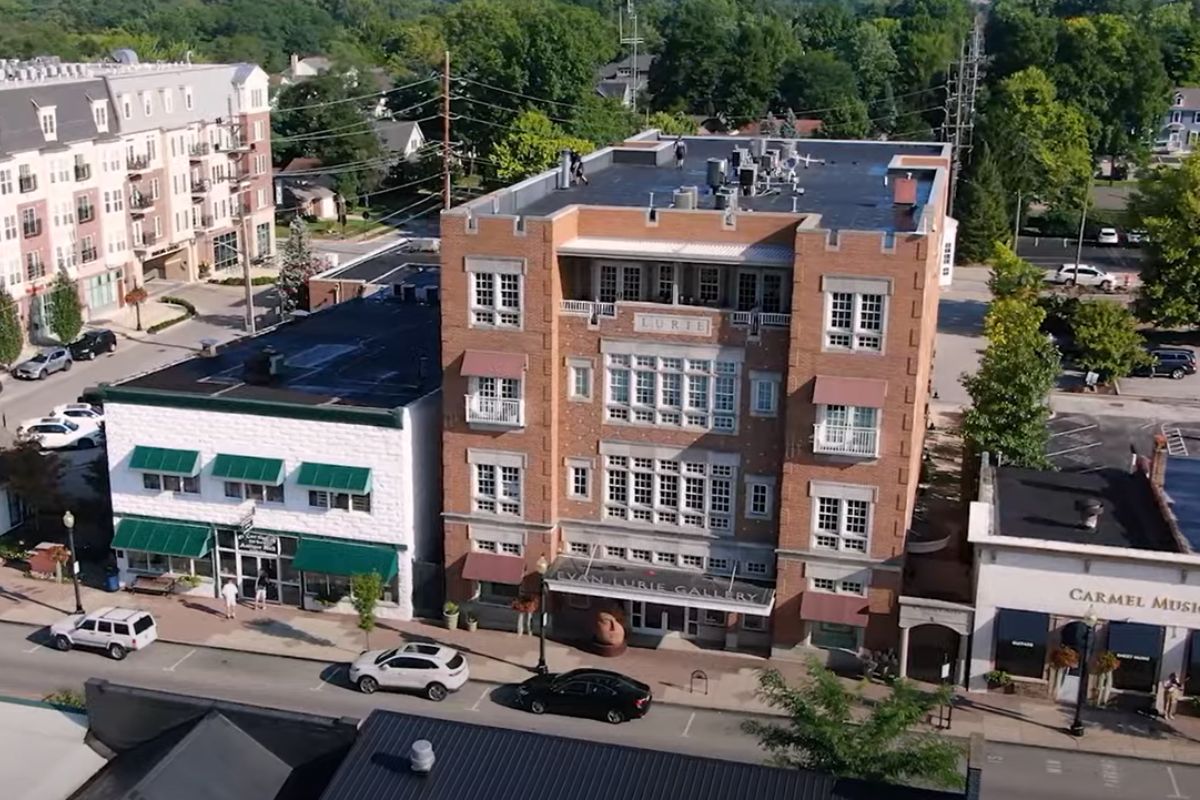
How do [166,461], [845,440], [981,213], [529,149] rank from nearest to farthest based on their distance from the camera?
[845,440]
[166,461]
[981,213]
[529,149]

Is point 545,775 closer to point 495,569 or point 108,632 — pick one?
point 495,569

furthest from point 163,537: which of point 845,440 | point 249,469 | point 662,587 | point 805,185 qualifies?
point 805,185

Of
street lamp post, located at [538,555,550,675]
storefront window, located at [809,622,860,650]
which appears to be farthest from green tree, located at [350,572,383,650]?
storefront window, located at [809,622,860,650]

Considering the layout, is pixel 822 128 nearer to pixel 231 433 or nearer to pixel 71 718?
pixel 231 433

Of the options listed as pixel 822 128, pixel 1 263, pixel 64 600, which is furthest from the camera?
pixel 822 128

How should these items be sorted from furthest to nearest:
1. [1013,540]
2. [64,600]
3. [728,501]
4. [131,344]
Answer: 1. [131,344]
2. [64,600]
3. [728,501]
4. [1013,540]

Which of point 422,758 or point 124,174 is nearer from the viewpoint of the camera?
point 422,758

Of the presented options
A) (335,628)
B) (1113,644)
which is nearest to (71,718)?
(335,628)
